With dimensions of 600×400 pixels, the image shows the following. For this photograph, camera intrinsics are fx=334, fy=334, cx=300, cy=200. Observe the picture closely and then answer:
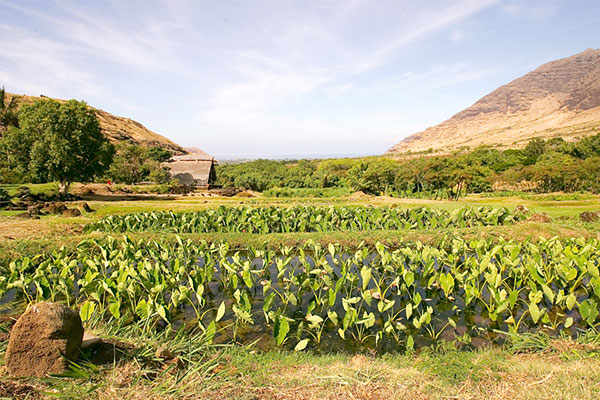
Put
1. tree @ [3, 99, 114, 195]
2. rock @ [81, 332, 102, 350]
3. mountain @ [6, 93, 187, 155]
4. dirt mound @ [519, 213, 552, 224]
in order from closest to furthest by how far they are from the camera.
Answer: rock @ [81, 332, 102, 350] < dirt mound @ [519, 213, 552, 224] < tree @ [3, 99, 114, 195] < mountain @ [6, 93, 187, 155]

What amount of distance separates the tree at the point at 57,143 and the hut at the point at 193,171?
2001cm

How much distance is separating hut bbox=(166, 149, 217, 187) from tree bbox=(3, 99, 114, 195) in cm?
2001

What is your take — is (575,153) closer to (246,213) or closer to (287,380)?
(246,213)

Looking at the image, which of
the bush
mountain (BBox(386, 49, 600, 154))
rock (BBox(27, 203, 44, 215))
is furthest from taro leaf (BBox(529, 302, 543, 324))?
mountain (BBox(386, 49, 600, 154))

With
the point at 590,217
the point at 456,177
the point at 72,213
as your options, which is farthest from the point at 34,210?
the point at 456,177

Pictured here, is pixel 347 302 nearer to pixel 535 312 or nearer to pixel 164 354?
pixel 164 354

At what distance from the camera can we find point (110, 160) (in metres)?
26.7

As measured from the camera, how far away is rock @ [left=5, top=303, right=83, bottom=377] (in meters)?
3.37

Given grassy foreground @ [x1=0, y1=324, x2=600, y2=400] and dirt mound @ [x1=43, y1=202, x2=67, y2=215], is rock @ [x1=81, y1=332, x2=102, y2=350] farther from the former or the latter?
dirt mound @ [x1=43, y1=202, x2=67, y2=215]

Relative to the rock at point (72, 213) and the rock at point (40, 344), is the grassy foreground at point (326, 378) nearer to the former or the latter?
the rock at point (40, 344)

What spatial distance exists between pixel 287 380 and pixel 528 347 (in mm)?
3444

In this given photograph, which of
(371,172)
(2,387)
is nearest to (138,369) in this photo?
(2,387)

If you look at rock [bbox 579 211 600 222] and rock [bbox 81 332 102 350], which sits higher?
rock [bbox 81 332 102 350]

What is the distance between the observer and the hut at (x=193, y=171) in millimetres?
46125
